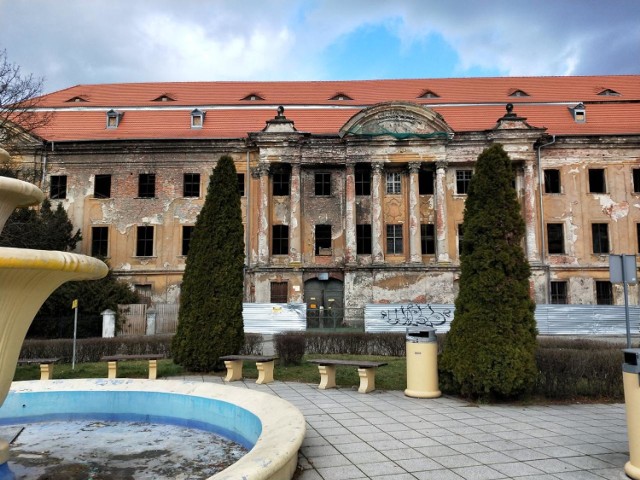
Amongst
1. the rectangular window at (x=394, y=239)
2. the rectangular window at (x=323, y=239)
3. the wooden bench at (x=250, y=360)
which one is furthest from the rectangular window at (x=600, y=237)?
the wooden bench at (x=250, y=360)

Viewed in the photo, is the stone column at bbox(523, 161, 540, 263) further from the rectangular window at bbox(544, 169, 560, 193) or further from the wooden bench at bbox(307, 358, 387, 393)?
the wooden bench at bbox(307, 358, 387, 393)

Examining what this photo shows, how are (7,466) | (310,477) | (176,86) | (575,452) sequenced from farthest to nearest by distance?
(176,86)
(575,452)
(7,466)
(310,477)

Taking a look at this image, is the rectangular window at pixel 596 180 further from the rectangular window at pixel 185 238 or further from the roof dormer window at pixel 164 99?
the roof dormer window at pixel 164 99

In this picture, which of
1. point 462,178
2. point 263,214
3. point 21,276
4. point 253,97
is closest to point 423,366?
point 21,276

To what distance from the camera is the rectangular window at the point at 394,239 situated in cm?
2903

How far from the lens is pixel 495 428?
7.22m

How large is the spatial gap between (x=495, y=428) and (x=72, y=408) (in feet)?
21.1

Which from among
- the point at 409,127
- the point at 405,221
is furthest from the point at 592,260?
the point at 409,127

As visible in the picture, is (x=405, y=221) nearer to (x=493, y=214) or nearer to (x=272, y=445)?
(x=493, y=214)

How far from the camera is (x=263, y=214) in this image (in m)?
28.6

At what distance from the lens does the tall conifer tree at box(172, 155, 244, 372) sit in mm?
12898

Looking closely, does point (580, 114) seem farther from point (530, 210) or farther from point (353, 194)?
point (353, 194)

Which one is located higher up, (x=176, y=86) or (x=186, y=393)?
(x=176, y=86)

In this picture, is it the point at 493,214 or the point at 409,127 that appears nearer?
the point at 493,214
